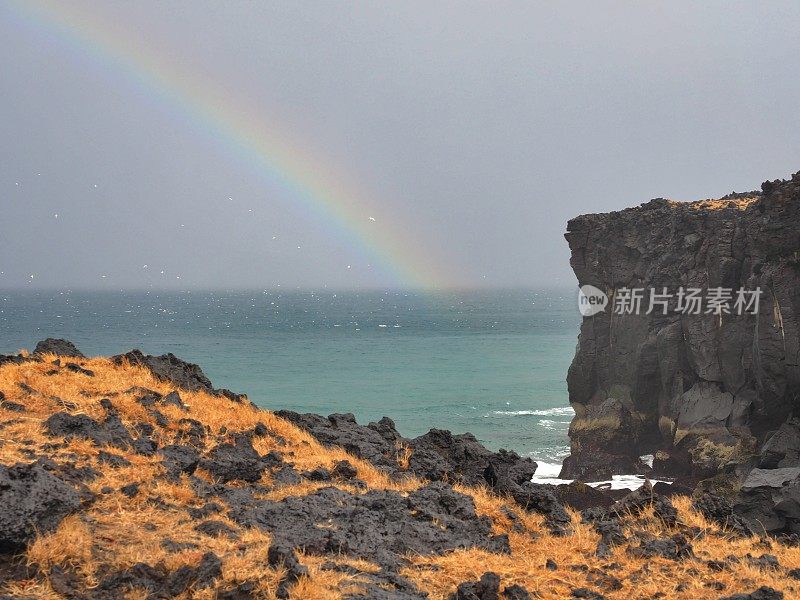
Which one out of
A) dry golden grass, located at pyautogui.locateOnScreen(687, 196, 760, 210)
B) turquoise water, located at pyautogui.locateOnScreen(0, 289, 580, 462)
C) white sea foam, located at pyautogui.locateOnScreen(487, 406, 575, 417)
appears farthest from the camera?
white sea foam, located at pyautogui.locateOnScreen(487, 406, 575, 417)

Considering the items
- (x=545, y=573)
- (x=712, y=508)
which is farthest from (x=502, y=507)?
(x=712, y=508)

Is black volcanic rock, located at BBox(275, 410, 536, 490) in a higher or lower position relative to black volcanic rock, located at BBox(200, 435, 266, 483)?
lower

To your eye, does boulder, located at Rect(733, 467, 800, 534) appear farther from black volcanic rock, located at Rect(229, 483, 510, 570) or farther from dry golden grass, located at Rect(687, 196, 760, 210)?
black volcanic rock, located at Rect(229, 483, 510, 570)

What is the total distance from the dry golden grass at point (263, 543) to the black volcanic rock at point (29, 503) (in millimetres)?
193

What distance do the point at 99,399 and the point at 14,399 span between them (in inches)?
65.1

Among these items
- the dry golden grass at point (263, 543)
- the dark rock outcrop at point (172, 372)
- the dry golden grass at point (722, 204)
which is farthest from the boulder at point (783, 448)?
the dark rock outcrop at point (172, 372)

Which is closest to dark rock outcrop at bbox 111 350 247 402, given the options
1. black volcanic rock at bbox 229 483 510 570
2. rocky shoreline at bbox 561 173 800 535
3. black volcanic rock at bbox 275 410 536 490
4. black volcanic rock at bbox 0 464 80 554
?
black volcanic rock at bbox 275 410 536 490

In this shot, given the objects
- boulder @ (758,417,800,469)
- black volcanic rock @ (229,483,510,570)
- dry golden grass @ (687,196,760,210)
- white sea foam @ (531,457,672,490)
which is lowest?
white sea foam @ (531,457,672,490)

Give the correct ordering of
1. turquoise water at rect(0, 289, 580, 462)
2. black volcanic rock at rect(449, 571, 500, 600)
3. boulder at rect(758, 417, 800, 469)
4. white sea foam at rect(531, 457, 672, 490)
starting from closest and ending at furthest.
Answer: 1. black volcanic rock at rect(449, 571, 500, 600)
2. boulder at rect(758, 417, 800, 469)
3. white sea foam at rect(531, 457, 672, 490)
4. turquoise water at rect(0, 289, 580, 462)

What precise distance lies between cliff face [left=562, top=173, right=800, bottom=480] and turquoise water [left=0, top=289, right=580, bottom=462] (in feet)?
23.7

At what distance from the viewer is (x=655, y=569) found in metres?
9.20

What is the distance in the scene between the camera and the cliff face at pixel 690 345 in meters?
42.8

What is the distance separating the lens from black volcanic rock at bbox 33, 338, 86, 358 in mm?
17819

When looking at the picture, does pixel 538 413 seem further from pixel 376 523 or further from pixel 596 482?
pixel 376 523
